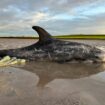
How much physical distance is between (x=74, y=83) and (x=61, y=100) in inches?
64.9

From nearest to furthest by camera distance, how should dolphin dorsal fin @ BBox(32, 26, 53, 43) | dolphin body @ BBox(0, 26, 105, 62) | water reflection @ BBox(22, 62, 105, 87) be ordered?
water reflection @ BBox(22, 62, 105, 87), dolphin body @ BBox(0, 26, 105, 62), dolphin dorsal fin @ BBox(32, 26, 53, 43)

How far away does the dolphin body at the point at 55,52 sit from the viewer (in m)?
10.9

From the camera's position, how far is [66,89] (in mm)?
5289

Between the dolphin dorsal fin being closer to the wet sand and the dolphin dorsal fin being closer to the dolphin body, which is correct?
the dolphin body

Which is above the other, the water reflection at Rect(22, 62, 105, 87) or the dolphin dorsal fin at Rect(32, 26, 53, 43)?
the dolphin dorsal fin at Rect(32, 26, 53, 43)

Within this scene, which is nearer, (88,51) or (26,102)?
(26,102)

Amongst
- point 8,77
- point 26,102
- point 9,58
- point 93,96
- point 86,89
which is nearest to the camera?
point 26,102

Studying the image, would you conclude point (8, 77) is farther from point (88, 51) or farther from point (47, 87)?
point (88, 51)

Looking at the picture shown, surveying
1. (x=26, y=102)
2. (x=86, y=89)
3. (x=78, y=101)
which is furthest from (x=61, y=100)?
(x=86, y=89)

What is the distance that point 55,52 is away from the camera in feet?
36.3

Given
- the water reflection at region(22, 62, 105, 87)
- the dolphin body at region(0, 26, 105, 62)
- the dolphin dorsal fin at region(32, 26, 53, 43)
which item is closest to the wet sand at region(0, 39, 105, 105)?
the water reflection at region(22, 62, 105, 87)

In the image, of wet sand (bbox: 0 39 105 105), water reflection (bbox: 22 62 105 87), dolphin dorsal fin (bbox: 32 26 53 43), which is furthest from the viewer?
dolphin dorsal fin (bbox: 32 26 53 43)

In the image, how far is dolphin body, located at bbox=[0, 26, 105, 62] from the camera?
10873 millimetres

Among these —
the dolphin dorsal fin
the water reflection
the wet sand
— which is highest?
the dolphin dorsal fin
